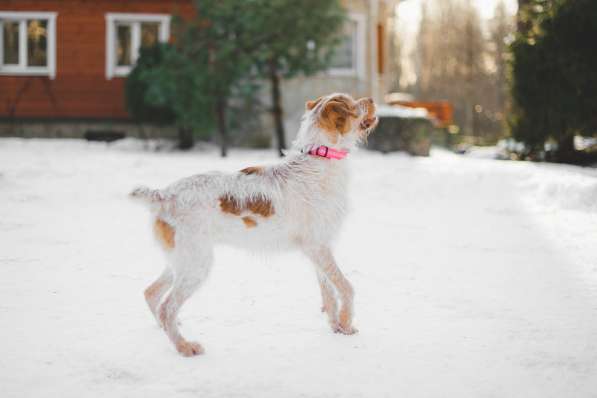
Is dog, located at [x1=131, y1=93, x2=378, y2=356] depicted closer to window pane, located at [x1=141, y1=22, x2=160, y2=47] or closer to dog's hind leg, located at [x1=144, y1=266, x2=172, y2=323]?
dog's hind leg, located at [x1=144, y1=266, x2=172, y2=323]

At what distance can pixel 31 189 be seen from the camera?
980cm

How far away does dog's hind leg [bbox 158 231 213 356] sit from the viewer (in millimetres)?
3764

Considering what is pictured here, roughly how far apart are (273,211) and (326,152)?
547mm

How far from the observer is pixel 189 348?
377 cm

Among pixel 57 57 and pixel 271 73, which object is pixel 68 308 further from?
pixel 57 57

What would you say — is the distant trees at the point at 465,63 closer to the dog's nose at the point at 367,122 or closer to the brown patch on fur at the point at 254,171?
the dog's nose at the point at 367,122

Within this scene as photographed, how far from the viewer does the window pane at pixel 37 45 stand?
19.2 meters

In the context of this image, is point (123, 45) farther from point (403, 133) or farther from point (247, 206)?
point (247, 206)

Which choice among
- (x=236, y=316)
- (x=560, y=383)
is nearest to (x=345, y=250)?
(x=236, y=316)

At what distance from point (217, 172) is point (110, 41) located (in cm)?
1607

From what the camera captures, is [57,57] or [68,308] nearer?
[68,308]

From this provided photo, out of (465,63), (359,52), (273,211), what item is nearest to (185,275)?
(273,211)

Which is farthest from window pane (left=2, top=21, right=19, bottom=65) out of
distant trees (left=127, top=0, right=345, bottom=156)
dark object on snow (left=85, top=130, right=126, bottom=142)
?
distant trees (left=127, top=0, right=345, bottom=156)

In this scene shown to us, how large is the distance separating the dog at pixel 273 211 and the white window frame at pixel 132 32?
15242 mm
